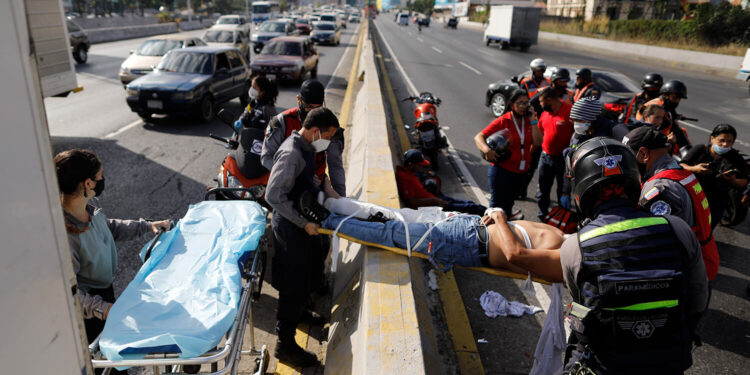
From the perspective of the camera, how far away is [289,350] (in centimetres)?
358

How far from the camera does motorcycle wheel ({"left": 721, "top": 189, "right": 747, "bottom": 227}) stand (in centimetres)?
621

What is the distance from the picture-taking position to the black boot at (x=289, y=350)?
3.59 meters

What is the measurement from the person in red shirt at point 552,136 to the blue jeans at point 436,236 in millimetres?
2599

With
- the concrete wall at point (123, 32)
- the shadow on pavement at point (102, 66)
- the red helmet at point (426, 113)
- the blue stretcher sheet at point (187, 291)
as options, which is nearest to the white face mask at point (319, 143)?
the blue stretcher sheet at point (187, 291)

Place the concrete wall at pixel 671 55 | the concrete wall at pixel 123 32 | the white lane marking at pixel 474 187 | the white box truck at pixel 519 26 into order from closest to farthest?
the white lane marking at pixel 474 187, the concrete wall at pixel 671 55, the concrete wall at pixel 123 32, the white box truck at pixel 519 26

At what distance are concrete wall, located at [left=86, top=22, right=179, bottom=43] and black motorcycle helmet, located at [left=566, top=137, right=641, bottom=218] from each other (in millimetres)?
36853

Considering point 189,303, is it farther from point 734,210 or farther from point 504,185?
point 734,210

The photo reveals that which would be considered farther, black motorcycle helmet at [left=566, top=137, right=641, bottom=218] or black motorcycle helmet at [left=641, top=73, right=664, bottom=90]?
black motorcycle helmet at [left=641, top=73, right=664, bottom=90]

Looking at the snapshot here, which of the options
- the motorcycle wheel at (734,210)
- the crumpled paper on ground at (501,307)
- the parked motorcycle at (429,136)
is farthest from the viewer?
the parked motorcycle at (429,136)

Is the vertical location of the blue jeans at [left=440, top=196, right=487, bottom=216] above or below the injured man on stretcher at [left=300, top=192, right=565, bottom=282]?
below

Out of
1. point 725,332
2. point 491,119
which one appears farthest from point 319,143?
point 491,119

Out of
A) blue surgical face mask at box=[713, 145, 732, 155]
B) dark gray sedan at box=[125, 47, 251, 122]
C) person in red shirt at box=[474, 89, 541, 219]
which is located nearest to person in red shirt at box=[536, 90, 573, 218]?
person in red shirt at box=[474, 89, 541, 219]

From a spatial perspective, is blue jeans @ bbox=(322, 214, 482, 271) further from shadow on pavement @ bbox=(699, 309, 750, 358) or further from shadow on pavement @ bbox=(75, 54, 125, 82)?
shadow on pavement @ bbox=(75, 54, 125, 82)

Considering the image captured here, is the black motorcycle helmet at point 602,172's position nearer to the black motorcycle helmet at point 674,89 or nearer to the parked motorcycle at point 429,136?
the black motorcycle helmet at point 674,89
